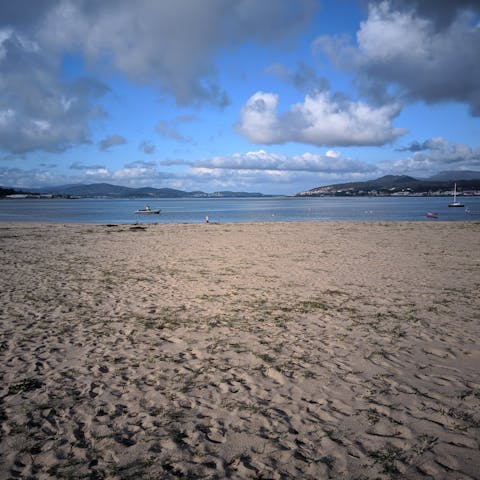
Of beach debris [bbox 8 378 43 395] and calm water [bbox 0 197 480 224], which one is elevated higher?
calm water [bbox 0 197 480 224]

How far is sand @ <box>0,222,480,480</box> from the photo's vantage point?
3988 mm

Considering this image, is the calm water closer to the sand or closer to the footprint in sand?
the sand

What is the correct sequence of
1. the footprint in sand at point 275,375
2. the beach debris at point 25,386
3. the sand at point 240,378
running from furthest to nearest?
the footprint in sand at point 275,375 < the beach debris at point 25,386 < the sand at point 240,378

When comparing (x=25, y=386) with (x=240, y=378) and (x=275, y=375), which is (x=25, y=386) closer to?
(x=240, y=378)

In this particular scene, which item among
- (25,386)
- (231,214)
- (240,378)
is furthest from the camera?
(231,214)

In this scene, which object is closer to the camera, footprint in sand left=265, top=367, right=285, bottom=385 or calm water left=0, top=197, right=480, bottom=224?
footprint in sand left=265, top=367, right=285, bottom=385

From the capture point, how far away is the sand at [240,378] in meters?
3.99

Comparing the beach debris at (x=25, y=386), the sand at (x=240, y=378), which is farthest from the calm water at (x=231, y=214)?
the beach debris at (x=25, y=386)

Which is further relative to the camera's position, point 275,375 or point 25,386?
point 275,375

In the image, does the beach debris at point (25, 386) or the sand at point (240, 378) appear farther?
the beach debris at point (25, 386)

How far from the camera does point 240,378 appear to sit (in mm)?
5859

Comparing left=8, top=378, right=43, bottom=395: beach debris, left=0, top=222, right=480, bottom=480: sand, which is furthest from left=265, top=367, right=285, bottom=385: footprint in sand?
left=8, top=378, right=43, bottom=395: beach debris

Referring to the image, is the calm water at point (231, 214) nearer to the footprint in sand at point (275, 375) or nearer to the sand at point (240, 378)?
the sand at point (240, 378)

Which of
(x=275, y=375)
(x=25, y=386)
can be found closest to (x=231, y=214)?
(x=275, y=375)
